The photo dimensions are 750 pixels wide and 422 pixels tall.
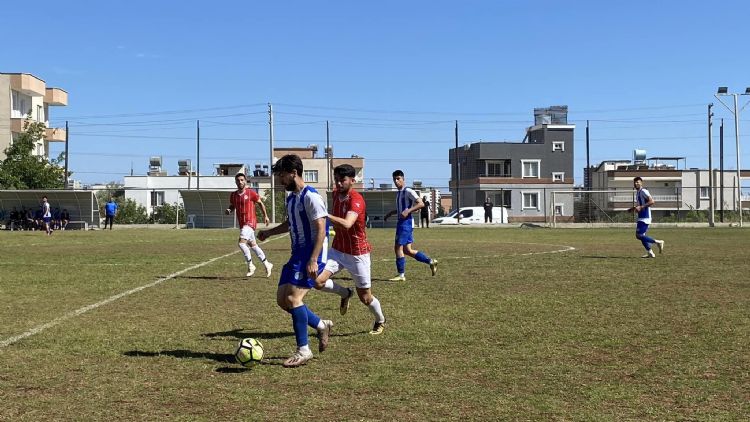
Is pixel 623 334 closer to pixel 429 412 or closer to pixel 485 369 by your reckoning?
pixel 485 369

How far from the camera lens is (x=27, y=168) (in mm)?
52719

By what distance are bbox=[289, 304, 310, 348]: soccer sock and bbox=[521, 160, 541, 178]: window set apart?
8128 cm

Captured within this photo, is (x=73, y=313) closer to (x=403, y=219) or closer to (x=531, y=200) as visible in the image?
(x=403, y=219)

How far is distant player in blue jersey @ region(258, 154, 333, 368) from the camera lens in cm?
694

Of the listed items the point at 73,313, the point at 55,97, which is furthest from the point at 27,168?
the point at 73,313

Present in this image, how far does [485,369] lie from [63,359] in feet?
12.2

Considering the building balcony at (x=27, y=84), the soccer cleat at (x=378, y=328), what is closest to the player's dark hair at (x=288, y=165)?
the soccer cleat at (x=378, y=328)

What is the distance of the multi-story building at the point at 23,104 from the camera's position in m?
62.4

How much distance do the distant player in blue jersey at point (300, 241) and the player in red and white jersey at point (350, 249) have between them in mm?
1007

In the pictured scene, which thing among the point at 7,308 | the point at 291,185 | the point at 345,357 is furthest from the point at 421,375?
the point at 7,308

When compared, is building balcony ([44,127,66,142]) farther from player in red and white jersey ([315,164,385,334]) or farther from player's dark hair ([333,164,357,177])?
player's dark hair ([333,164,357,177])

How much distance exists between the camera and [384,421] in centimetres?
507

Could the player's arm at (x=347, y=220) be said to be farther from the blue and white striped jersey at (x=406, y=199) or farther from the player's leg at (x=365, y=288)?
the blue and white striped jersey at (x=406, y=199)

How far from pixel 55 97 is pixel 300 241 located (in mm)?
69641
